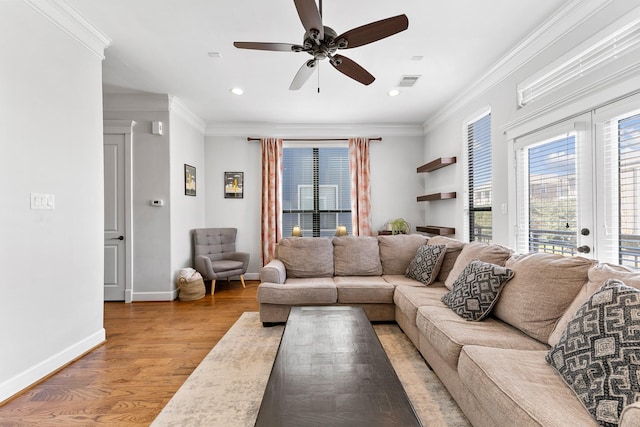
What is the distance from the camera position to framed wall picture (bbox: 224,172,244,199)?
5500 millimetres

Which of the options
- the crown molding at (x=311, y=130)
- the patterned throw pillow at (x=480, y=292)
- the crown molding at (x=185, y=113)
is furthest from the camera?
the crown molding at (x=311, y=130)

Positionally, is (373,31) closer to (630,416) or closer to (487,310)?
(487,310)

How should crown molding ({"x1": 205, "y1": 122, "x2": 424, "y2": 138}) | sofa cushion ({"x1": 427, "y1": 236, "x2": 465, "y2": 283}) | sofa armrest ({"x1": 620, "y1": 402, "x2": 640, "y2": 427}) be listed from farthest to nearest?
crown molding ({"x1": 205, "y1": 122, "x2": 424, "y2": 138})
sofa cushion ({"x1": 427, "y1": 236, "x2": 465, "y2": 283})
sofa armrest ({"x1": 620, "y1": 402, "x2": 640, "y2": 427})

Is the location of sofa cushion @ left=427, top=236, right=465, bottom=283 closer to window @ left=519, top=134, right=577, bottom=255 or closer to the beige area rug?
window @ left=519, top=134, right=577, bottom=255

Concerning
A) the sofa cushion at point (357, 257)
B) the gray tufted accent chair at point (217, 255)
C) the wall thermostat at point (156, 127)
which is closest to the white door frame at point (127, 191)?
the wall thermostat at point (156, 127)

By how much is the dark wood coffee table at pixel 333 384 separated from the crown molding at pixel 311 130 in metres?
4.13

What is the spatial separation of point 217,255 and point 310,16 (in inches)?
159

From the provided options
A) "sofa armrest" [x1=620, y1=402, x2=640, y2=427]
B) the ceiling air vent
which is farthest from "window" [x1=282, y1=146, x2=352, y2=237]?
"sofa armrest" [x1=620, y1=402, x2=640, y2=427]

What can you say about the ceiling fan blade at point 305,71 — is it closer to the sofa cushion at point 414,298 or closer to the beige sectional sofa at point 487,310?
the beige sectional sofa at point 487,310

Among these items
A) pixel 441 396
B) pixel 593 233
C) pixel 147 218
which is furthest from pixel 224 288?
pixel 593 233

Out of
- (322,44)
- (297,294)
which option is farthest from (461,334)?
(322,44)

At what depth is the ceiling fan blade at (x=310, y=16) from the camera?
5.59ft

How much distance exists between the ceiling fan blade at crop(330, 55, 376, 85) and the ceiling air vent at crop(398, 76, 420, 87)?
1.28 meters

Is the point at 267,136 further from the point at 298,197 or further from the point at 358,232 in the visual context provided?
the point at 358,232
